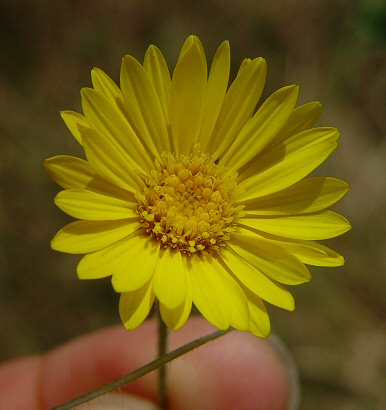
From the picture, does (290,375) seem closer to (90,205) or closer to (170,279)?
(170,279)

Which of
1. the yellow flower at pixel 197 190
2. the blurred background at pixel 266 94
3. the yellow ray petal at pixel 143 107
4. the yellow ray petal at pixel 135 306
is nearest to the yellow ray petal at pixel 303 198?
the yellow flower at pixel 197 190

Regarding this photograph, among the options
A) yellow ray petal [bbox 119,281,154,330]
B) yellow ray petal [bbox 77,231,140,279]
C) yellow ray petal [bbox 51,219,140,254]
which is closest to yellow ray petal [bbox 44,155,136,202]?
yellow ray petal [bbox 51,219,140,254]

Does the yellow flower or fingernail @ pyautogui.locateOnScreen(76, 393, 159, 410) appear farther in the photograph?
fingernail @ pyautogui.locateOnScreen(76, 393, 159, 410)

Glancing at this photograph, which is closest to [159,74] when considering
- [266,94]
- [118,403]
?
[118,403]

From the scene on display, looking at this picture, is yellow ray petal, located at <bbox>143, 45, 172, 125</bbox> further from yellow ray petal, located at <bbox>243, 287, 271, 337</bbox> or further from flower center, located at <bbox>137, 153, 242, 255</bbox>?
yellow ray petal, located at <bbox>243, 287, 271, 337</bbox>

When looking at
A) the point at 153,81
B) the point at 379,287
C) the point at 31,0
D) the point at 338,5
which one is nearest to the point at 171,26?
the point at 31,0

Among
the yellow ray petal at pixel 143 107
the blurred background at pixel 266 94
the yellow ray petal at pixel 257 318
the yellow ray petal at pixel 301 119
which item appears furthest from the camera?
the blurred background at pixel 266 94

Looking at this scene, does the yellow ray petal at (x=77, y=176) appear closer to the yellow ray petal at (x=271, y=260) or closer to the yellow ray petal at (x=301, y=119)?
the yellow ray petal at (x=271, y=260)
